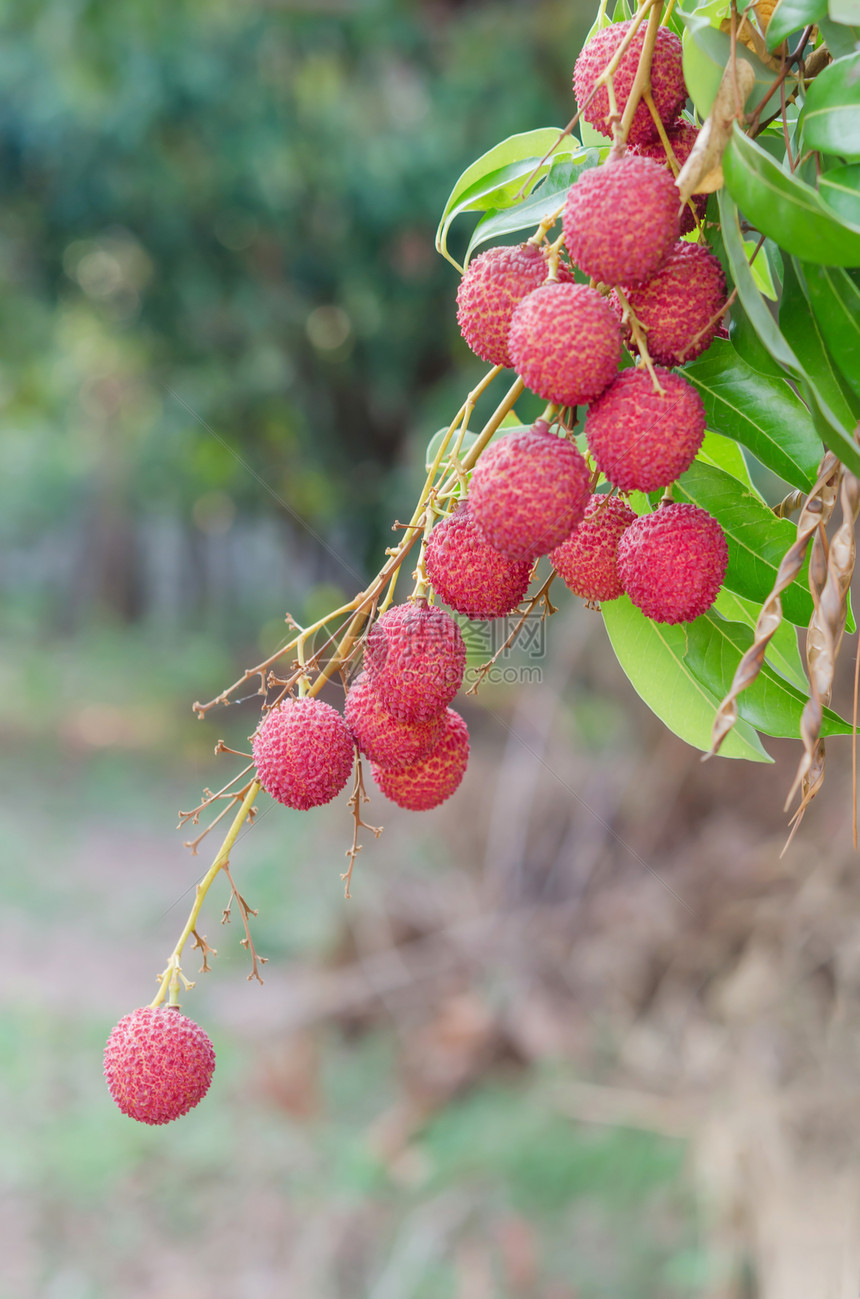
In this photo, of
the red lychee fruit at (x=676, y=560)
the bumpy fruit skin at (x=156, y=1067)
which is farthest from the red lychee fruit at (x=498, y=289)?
the bumpy fruit skin at (x=156, y=1067)

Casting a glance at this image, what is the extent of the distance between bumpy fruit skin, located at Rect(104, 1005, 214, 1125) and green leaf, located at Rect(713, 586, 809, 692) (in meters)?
0.36

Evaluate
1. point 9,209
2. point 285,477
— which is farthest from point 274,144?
point 285,477

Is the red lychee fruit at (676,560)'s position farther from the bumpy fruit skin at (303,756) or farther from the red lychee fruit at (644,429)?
the bumpy fruit skin at (303,756)

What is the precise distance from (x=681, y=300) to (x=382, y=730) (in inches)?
9.8

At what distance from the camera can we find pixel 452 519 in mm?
499

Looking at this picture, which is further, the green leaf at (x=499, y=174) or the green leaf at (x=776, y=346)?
the green leaf at (x=499, y=174)

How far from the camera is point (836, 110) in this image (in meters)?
0.42

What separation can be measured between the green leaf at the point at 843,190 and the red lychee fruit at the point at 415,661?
24 cm

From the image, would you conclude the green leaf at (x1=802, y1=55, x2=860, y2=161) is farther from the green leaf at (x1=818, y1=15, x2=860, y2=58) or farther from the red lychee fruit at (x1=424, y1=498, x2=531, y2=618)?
the red lychee fruit at (x1=424, y1=498, x2=531, y2=618)

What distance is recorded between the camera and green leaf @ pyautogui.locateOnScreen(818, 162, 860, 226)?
1.38ft

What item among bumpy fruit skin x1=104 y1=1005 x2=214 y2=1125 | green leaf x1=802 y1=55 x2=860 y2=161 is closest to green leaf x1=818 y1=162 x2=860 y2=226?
green leaf x1=802 y1=55 x2=860 y2=161

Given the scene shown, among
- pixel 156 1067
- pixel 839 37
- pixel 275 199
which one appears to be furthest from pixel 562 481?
pixel 275 199

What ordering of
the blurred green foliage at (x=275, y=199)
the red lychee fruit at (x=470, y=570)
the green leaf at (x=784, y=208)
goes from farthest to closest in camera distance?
the blurred green foliage at (x=275, y=199), the red lychee fruit at (x=470, y=570), the green leaf at (x=784, y=208)

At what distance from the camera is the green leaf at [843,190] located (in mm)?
420
